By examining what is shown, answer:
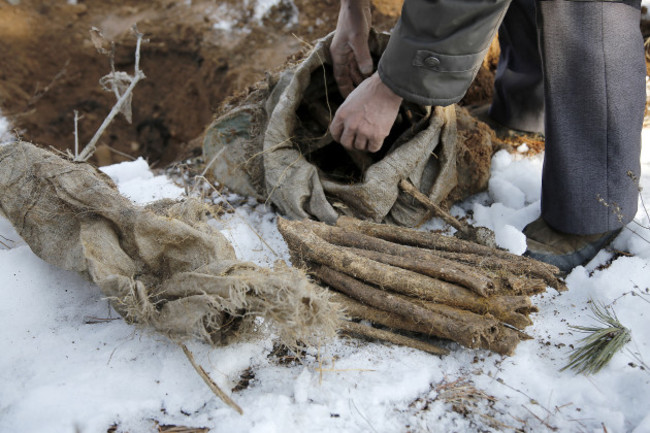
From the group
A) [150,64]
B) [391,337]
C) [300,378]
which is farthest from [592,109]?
[150,64]

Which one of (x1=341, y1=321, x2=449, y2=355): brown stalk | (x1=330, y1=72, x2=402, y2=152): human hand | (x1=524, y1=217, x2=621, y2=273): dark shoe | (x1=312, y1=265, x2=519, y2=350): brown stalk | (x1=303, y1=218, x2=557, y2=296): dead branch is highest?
(x1=330, y1=72, x2=402, y2=152): human hand

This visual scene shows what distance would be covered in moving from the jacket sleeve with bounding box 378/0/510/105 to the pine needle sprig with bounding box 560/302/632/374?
888 millimetres

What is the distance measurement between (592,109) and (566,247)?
1.75 feet

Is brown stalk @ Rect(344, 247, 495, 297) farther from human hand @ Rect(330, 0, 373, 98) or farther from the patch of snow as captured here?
the patch of snow

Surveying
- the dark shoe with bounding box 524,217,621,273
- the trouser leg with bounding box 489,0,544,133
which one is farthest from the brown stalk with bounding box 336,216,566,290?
the trouser leg with bounding box 489,0,544,133

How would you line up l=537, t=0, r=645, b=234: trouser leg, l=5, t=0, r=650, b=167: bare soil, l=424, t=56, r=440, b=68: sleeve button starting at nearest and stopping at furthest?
1. l=424, t=56, r=440, b=68: sleeve button
2. l=537, t=0, r=645, b=234: trouser leg
3. l=5, t=0, r=650, b=167: bare soil

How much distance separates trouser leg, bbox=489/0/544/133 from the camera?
2277 millimetres

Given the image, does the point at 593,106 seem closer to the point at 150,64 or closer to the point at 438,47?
the point at 438,47

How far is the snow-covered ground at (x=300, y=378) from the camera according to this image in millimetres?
1210

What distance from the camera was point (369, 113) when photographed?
1.79 meters

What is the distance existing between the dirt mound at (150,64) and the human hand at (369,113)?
192 cm

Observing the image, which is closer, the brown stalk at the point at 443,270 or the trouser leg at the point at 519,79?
the brown stalk at the point at 443,270

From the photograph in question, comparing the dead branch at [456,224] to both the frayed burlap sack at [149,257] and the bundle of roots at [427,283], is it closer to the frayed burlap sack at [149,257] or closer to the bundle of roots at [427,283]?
the bundle of roots at [427,283]

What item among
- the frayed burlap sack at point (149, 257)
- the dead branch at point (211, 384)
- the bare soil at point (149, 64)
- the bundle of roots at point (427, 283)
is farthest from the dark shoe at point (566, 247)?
the bare soil at point (149, 64)
